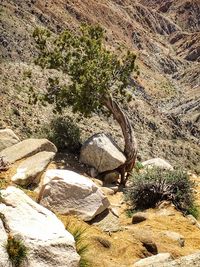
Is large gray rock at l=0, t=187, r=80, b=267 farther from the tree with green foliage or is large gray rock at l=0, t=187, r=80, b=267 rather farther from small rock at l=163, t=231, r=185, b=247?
the tree with green foliage

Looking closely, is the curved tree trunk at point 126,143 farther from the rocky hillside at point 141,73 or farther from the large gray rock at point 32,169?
the large gray rock at point 32,169

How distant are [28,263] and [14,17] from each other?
58365 mm

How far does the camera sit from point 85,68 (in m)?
17.6

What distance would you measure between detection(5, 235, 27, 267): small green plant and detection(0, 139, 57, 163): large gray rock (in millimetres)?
8311

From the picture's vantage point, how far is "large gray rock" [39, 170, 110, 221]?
34.5 ft

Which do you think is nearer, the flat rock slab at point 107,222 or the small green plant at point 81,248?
the small green plant at point 81,248

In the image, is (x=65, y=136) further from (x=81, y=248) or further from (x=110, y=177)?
(x=81, y=248)

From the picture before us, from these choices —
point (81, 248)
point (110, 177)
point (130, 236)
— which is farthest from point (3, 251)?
point (110, 177)

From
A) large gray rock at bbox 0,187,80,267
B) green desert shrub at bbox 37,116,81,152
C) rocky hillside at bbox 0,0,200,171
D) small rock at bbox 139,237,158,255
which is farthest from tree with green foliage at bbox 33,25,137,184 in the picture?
large gray rock at bbox 0,187,80,267

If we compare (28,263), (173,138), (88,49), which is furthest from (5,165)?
(173,138)

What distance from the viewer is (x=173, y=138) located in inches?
2434

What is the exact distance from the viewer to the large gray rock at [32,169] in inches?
489

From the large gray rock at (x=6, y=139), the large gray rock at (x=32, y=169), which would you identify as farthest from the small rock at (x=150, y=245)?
the large gray rock at (x=6, y=139)

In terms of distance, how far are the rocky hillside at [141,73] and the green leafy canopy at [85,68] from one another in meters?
1.31
